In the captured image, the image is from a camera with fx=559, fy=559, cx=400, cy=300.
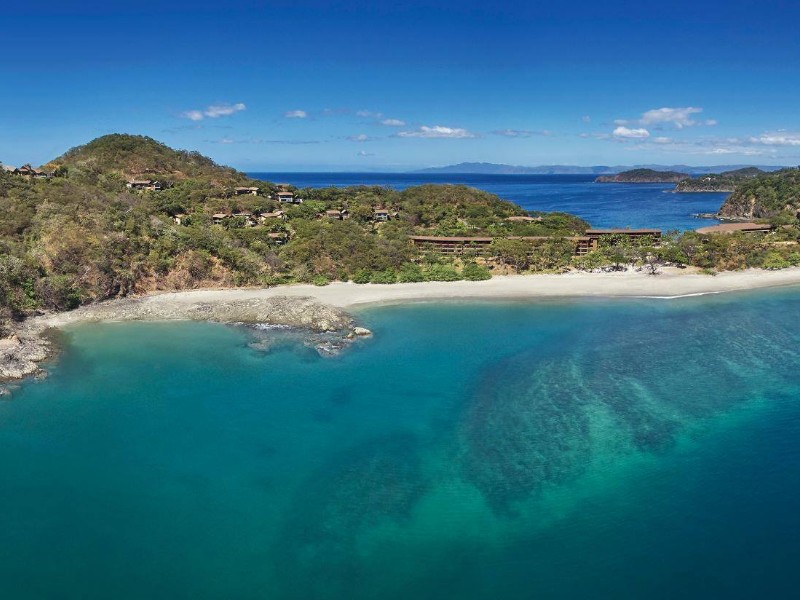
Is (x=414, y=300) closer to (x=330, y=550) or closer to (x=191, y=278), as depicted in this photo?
(x=191, y=278)

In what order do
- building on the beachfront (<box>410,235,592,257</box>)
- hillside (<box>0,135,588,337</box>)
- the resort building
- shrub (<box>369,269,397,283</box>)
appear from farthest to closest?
the resort building, building on the beachfront (<box>410,235,592,257</box>), shrub (<box>369,269,397,283</box>), hillside (<box>0,135,588,337</box>)

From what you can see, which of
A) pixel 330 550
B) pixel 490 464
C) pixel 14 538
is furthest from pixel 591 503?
pixel 14 538

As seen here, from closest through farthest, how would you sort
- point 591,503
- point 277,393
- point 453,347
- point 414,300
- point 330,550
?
1. point 330,550
2. point 591,503
3. point 277,393
4. point 453,347
5. point 414,300

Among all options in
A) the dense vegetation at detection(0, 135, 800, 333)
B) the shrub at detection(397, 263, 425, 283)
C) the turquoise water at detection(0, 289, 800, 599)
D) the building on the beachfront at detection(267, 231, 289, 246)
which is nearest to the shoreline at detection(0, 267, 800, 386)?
the shrub at detection(397, 263, 425, 283)

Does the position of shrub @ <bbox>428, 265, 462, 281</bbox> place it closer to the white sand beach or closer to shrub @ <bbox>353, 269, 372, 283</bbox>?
the white sand beach

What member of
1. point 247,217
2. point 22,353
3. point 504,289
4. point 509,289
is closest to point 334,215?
point 247,217

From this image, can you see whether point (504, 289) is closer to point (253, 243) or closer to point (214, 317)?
point (214, 317)
